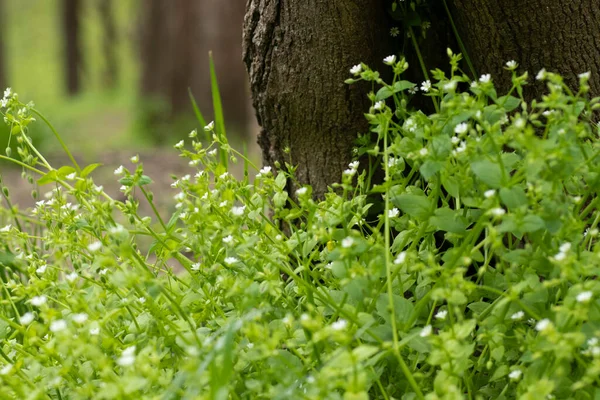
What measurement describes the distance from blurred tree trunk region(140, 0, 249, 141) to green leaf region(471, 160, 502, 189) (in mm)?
5947

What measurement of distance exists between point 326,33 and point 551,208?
3.39 feet

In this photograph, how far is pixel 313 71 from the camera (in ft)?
7.08

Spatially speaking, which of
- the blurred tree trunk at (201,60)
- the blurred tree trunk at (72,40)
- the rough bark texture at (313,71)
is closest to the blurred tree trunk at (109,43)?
the blurred tree trunk at (72,40)

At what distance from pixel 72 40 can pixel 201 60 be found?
7581 millimetres

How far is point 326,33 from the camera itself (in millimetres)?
2117

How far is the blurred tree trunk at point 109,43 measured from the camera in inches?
640

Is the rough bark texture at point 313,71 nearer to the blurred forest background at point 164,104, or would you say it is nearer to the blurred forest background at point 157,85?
the blurred forest background at point 164,104

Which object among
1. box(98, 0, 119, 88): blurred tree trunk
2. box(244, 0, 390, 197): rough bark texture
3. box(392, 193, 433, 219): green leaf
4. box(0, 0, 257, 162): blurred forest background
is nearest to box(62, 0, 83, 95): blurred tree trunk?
box(0, 0, 257, 162): blurred forest background

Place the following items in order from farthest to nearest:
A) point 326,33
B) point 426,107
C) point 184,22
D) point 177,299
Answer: point 184,22 < point 426,107 < point 326,33 < point 177,299

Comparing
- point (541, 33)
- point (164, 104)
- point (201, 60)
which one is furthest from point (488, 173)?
point (164, 104)

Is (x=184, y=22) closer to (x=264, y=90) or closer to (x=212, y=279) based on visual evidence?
(x=264, y=90)

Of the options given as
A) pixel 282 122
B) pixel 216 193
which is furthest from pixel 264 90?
pixel 216 193

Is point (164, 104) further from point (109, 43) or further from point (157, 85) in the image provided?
point (109, 43)

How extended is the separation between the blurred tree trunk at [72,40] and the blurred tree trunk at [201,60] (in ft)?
19.4
